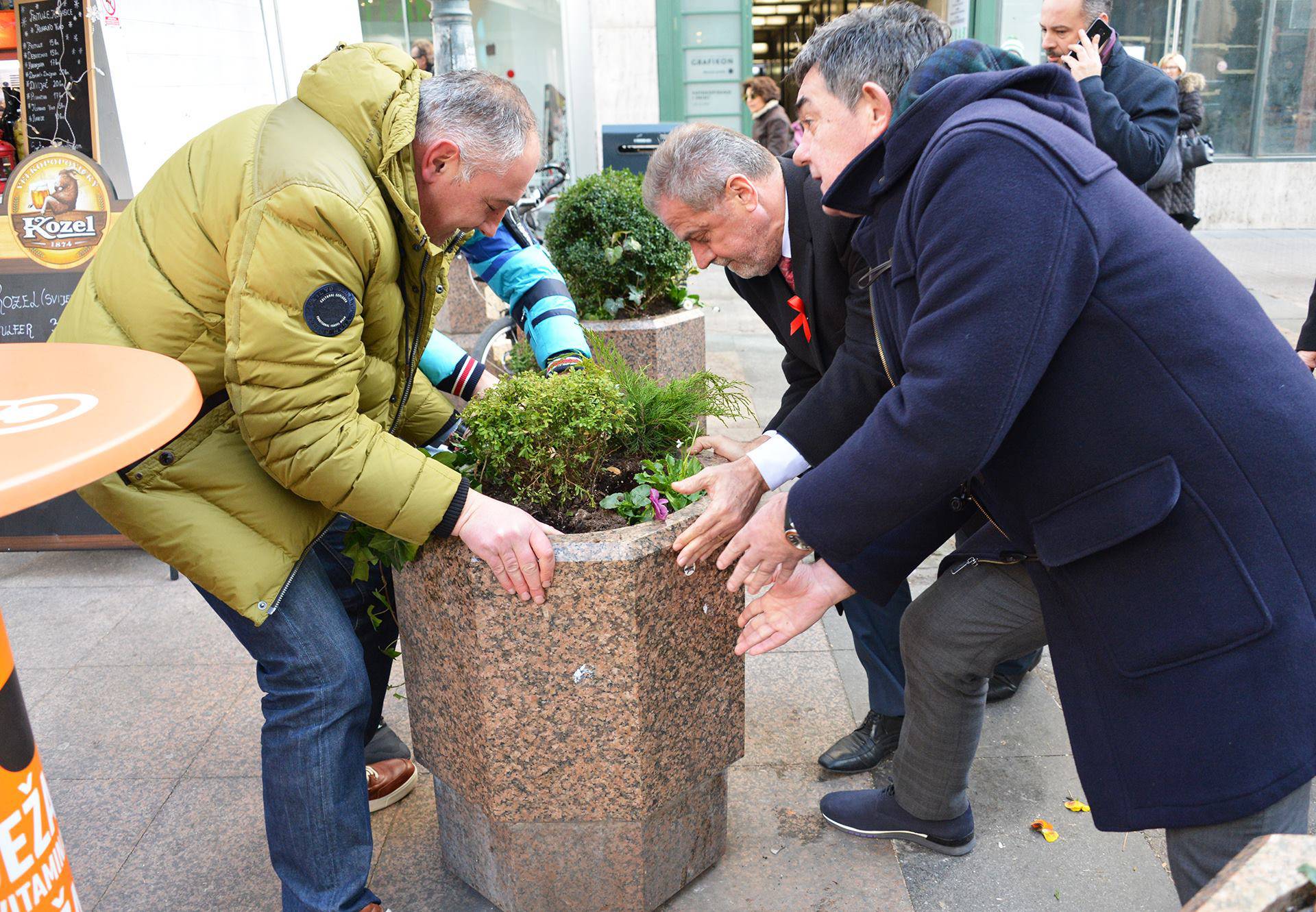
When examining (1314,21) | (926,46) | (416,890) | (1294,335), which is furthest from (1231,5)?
(416,890)

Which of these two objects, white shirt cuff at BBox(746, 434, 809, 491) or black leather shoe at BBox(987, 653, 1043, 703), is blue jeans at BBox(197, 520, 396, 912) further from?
black leather shoe at BBox(987, 653, 1043, 703)

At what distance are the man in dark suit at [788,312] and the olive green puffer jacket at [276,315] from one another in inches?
29.2

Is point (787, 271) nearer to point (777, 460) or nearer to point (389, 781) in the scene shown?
point (777, 460)

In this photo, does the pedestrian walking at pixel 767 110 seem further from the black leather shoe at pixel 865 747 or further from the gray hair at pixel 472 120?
the gray hair at pixel 472 120

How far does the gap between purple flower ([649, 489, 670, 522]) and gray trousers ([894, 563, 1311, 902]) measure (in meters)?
0.71

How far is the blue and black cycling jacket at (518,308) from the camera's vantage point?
328 centimetres

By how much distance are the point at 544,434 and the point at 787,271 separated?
95cm

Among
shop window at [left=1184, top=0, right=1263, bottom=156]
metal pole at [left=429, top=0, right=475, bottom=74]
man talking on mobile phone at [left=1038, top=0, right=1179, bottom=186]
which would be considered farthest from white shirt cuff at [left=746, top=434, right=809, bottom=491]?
shop window at [left=1184, top=0, right=1263, bottom=156]

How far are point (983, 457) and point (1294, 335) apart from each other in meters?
7.86

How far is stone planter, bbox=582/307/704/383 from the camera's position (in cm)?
563

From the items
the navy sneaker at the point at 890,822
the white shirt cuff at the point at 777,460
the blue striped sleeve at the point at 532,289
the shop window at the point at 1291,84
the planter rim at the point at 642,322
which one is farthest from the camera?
the shop window at the point at 1291,84

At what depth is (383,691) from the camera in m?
2.99

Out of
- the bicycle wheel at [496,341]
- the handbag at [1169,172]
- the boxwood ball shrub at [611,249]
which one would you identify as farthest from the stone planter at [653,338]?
the handbag at [1169,172]

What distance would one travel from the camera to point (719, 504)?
91.0 inches
